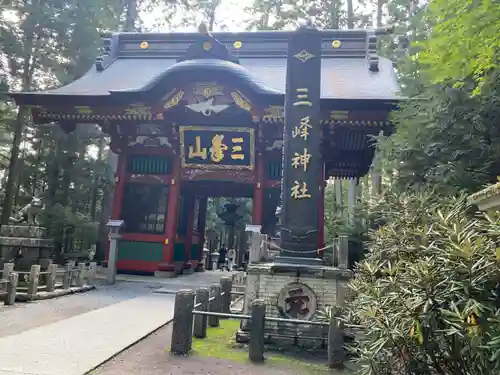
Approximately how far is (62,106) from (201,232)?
25.6 ft

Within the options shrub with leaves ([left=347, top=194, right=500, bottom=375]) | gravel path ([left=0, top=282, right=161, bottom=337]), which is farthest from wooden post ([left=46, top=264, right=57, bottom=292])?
shrub with leaves ([left=347, top=194, right=500, bottom=375])

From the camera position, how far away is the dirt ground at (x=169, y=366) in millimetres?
4445

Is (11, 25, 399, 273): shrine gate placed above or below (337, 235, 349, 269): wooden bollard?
above

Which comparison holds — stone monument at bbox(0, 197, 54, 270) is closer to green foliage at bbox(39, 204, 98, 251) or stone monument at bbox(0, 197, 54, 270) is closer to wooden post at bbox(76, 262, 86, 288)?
wooden post at bbox(76, 262, 86, 288)

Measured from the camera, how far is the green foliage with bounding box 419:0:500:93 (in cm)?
500

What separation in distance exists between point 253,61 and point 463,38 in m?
11.3

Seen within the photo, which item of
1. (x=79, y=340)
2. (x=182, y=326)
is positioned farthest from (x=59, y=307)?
(x=182, y=326)

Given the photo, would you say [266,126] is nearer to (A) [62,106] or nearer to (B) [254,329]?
(A) [62,106]

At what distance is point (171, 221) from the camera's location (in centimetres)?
1324

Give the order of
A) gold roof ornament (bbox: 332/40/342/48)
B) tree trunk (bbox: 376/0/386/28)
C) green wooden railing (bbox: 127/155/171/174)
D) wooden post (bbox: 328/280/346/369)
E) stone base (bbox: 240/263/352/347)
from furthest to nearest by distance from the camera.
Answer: tree trunk (bbox: 376/0/386/28) → gold roof ornament (bbox: 332/40/342/48) → green wooden railing (bbox: 127/155/171/174) → stone base (bbox: 240/263/352/347) → wooden post (bbox: 328/280/346/369)

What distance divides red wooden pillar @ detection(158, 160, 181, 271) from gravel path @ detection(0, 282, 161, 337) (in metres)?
2.15

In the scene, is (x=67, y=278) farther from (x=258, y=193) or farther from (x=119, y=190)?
(x=258, y=193)

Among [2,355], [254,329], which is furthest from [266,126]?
[2,355]

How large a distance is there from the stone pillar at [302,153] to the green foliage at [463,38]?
185cm
